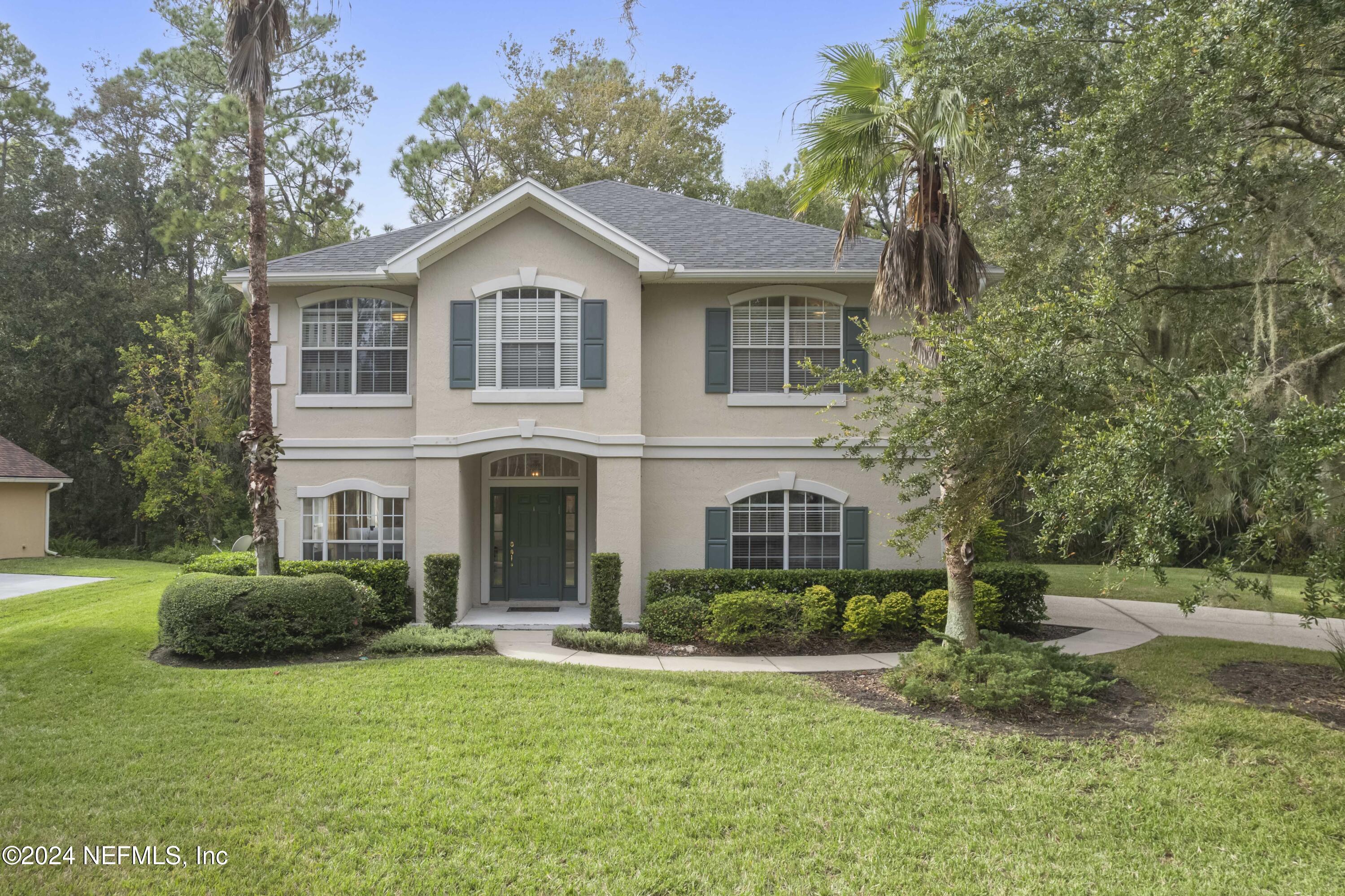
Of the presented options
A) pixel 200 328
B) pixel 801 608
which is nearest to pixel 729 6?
pixel 801 608

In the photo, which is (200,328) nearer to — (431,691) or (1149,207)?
(431,691)

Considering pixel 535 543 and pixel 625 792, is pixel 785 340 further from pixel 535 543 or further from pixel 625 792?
pixel 625 792

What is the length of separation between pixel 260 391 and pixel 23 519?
736 inches

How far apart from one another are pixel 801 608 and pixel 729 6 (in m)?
7.94

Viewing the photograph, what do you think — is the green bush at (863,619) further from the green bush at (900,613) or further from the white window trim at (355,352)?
the white window trim at (355,352)

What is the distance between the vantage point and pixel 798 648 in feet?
36.8

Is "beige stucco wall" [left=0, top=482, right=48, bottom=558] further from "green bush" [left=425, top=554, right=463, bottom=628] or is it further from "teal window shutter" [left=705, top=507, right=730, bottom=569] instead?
"teal window shutter" [left=705, top=507, right=730, bottom=569]

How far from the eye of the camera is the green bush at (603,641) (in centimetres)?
1080

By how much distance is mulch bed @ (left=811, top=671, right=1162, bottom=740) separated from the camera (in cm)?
746

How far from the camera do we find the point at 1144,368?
6.52 m

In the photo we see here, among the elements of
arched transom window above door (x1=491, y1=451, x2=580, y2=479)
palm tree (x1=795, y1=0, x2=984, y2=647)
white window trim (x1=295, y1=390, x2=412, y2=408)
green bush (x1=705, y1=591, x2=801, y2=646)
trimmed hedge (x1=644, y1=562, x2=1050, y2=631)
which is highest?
palm tree (x1=795, y1=0, x2=984, y2=647)

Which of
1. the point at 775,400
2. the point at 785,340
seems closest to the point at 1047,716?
the point at 775,400

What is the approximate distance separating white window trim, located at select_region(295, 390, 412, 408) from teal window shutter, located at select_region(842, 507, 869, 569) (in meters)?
7.62

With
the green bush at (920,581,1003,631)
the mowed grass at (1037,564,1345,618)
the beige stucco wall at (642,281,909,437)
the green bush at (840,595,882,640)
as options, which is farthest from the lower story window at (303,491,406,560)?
the mowed grass at (1037,564,1345,618)
